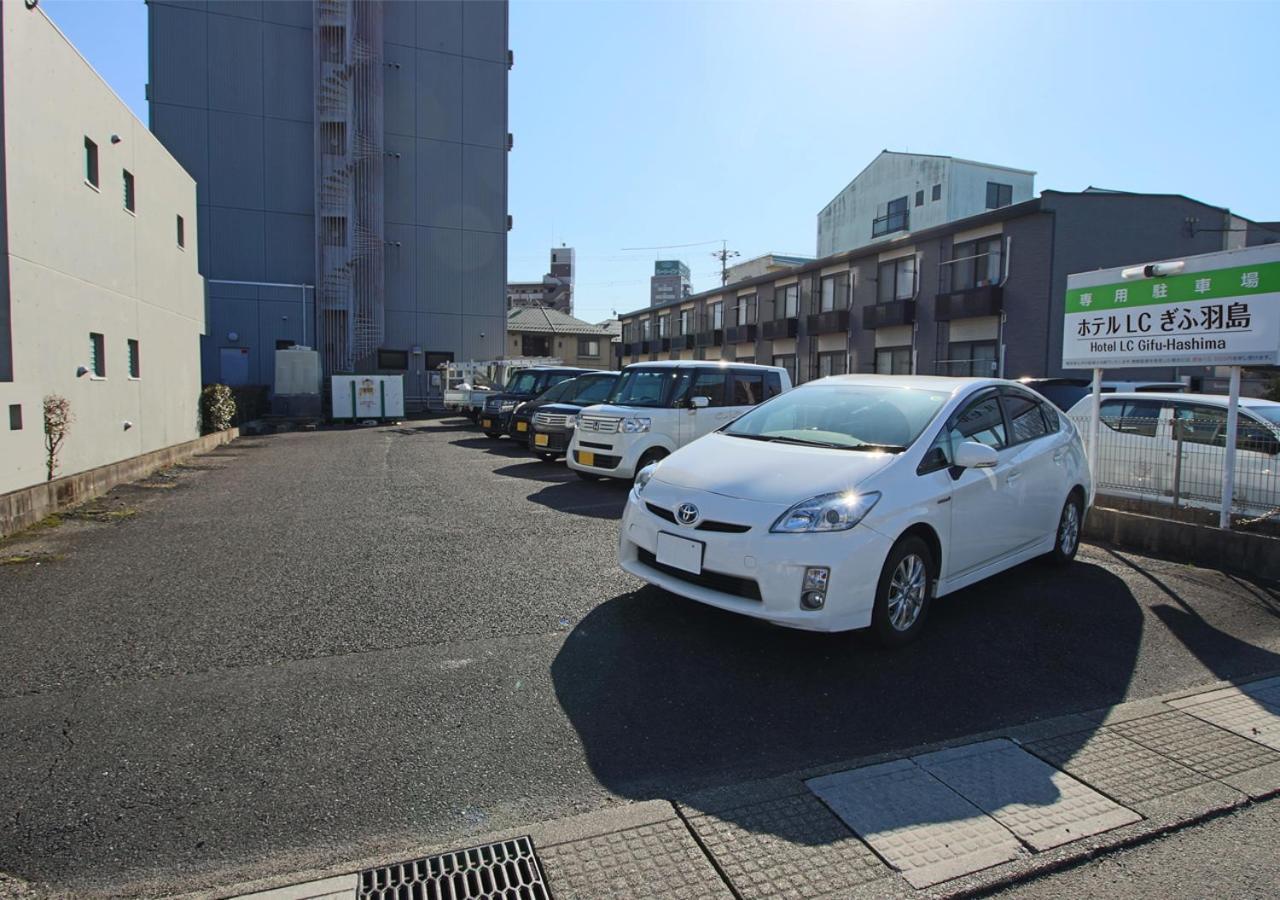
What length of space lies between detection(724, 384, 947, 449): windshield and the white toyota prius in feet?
0.05

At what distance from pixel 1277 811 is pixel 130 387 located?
13.4 meters

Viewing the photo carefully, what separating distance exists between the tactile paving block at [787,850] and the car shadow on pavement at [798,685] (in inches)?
1.5

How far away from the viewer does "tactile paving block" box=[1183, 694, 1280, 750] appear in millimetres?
3557

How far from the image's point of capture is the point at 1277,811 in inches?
116

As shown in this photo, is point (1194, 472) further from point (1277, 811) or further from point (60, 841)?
point (60, 841)

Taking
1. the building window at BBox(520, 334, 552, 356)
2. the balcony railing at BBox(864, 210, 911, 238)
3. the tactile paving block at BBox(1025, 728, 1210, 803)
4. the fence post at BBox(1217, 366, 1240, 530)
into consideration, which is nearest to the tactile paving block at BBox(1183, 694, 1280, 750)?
the tactile paving block at BBox(1025, 728, 1210, 803)

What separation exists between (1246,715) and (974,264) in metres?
21.1

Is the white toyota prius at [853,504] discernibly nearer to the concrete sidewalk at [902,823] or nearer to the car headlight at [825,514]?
the car headlight at [825,514]

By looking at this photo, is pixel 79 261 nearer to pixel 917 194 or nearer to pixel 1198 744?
pixel 1198 744

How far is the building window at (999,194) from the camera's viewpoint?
124ft

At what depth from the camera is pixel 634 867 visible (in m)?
2.46

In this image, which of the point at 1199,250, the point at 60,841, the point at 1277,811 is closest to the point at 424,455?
the point at 60,841

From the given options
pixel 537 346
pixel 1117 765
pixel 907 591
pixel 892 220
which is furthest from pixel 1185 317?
pixel 537 346

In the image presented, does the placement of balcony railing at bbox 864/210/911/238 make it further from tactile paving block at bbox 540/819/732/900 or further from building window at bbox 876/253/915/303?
tactile paving block at bbox 540/819/732/900
